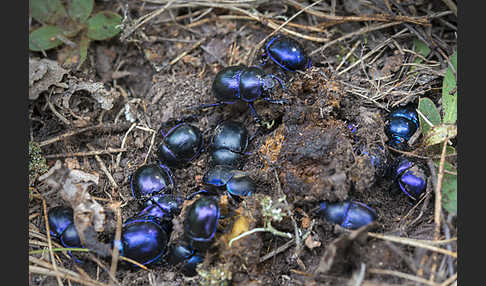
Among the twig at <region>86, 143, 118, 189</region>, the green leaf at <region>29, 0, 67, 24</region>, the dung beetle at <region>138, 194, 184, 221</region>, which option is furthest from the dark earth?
the green leaf at <region>29, 0, 67, 24</region>

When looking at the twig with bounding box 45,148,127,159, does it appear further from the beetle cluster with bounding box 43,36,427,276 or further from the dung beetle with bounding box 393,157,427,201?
the dung beetle with bounding box 393,157,427,201

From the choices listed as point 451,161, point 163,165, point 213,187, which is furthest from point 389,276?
point 163,165

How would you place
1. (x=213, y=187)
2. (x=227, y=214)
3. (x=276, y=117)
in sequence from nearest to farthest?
(x=227, y=214) < (x=213, y=187) < (x=276, y=117)

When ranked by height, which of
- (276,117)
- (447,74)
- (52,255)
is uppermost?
(447,74)

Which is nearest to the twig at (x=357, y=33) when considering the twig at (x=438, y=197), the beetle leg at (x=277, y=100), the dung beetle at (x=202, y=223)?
the beetle leg at (x=277, y=100)

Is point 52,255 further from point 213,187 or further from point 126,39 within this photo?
point 126,39

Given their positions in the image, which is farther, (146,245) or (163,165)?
(163,165)

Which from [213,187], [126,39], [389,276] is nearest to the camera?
[389,276]
